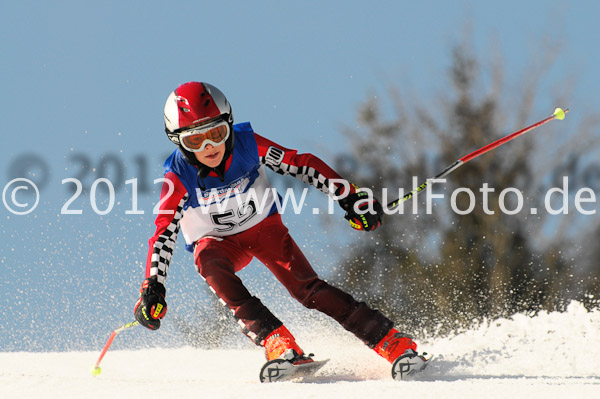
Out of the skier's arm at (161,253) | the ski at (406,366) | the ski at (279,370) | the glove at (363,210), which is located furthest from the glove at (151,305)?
the ski at (406,366)

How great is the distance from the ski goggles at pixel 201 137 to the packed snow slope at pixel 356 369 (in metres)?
1.37

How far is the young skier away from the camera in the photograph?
167 inches

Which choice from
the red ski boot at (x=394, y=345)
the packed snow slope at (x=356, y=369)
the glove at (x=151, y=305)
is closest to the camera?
the packed snow slope at (x=356, y=369)

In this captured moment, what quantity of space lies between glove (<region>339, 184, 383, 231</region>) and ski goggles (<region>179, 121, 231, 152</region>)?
0.92 meters

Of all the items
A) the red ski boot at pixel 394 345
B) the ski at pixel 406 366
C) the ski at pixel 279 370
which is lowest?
the ski at pixel 279 370

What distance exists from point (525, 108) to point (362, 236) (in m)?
4.03

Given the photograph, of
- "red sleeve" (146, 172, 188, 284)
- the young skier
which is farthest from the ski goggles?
"red sleeve" (146, 172, 188, 284)

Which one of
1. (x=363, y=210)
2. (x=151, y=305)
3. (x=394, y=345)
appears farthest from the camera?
(x=363, y=210)

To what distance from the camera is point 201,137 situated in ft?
13.9

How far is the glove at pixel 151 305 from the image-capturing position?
13.3ft

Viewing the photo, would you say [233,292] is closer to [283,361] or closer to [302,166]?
[283,361]

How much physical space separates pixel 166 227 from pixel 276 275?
827mm

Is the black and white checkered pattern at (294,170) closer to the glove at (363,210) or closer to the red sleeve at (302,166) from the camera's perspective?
the red sleeve at (302,166)

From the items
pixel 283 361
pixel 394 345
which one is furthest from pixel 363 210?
pixel 283 361
